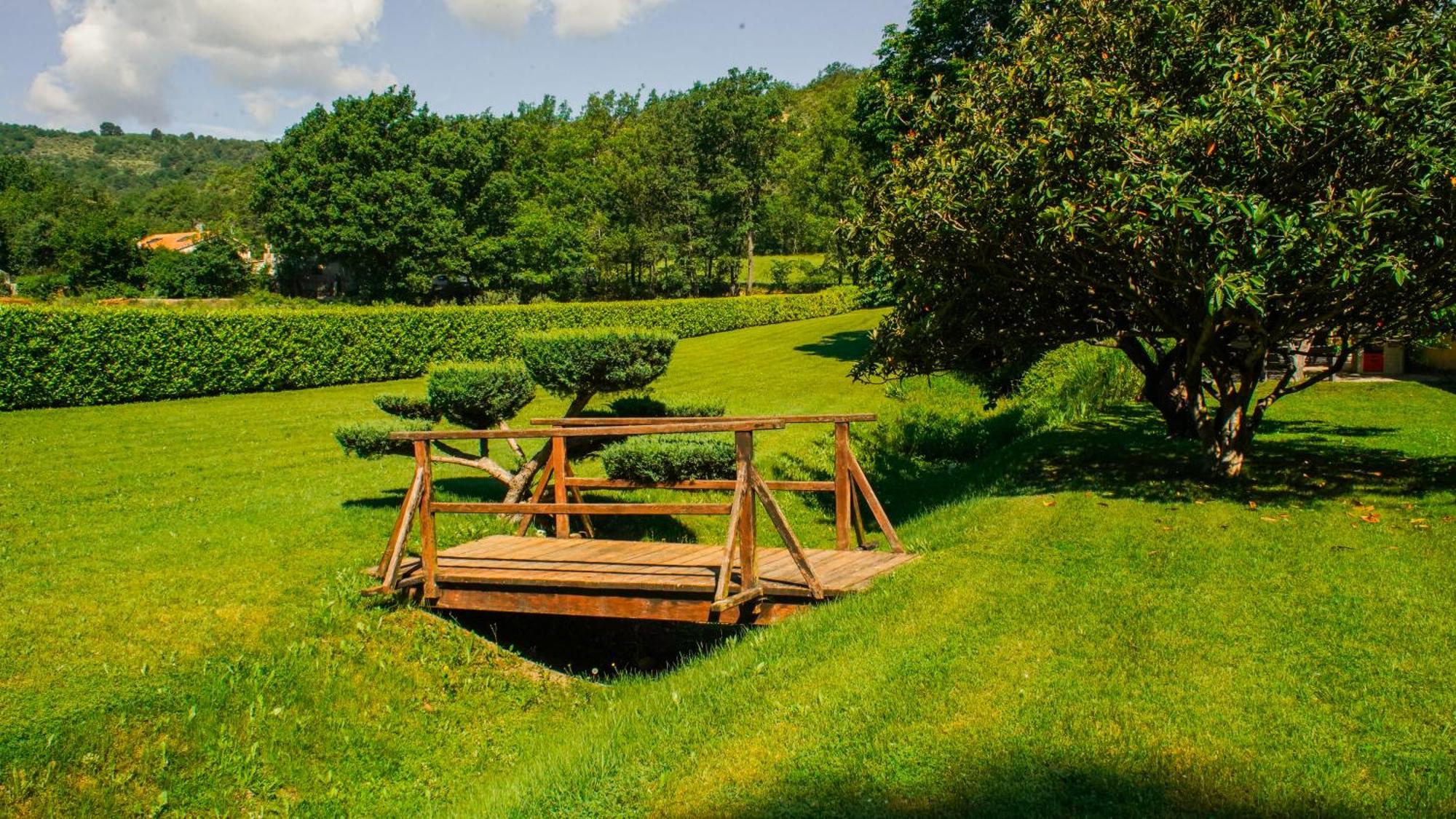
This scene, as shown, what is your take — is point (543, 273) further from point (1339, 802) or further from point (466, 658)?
point (1339, 802)

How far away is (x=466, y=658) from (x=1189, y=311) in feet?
26.3

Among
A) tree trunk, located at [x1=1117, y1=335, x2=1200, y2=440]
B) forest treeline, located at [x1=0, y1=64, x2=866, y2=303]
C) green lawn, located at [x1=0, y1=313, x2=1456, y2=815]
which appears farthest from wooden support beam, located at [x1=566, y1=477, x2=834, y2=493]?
forest treeline, located at [x1=0, y1=64, x2=866, y2=303]

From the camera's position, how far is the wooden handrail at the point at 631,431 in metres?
7.24

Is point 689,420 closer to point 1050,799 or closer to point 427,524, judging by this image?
point 427,524

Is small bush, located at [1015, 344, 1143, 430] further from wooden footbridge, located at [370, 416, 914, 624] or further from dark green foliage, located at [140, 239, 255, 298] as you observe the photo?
dark green foliage, located at [140, 239, 255, 298]

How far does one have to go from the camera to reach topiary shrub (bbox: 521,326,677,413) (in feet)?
34.8

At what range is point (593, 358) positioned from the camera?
416 inches

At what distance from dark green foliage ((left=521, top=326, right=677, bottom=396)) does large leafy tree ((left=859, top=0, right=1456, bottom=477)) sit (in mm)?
2996

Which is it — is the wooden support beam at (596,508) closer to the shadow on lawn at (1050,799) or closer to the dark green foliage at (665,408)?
the shadow on lawn at (1050,799)

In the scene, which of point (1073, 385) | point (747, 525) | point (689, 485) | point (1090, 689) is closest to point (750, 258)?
point (1073, 385)

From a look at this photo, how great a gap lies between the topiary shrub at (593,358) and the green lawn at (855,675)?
2.66m

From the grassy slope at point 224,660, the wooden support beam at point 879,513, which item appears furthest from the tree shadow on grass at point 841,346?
the wooden support beam at point 879,513

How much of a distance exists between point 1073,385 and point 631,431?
514 inches

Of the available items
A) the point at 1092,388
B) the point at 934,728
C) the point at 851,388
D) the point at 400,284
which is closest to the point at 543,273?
the point at 400,284
